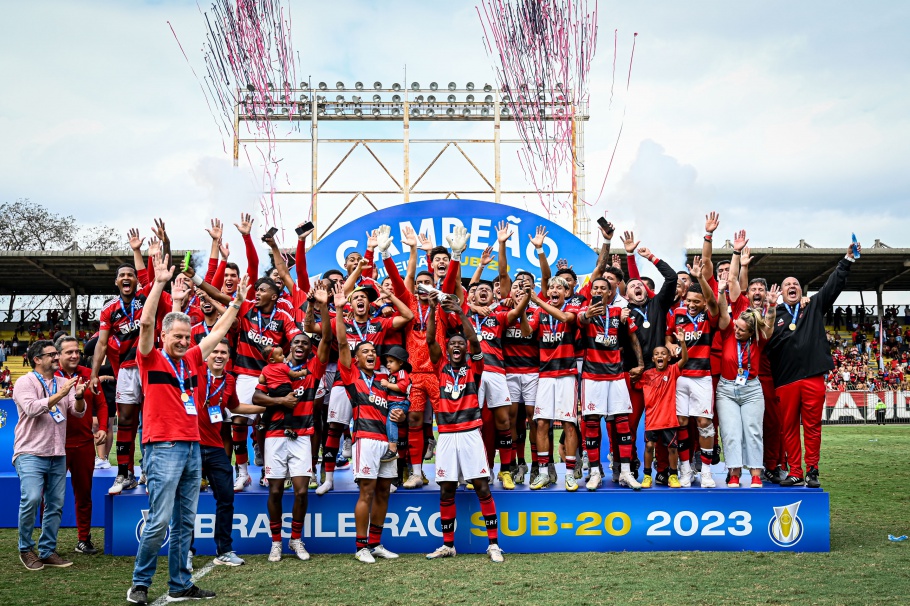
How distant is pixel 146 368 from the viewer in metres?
6.13

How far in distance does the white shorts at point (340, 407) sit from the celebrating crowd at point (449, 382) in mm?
26

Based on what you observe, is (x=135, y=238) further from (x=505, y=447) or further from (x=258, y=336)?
(x=505, y=447)

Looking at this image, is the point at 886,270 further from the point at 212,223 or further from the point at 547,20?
the point at 212,223

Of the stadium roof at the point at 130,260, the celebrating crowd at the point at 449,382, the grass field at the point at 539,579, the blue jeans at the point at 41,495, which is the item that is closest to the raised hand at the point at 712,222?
the celebrating crowd at the point at 449,382

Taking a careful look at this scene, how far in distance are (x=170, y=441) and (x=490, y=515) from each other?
3.10 m

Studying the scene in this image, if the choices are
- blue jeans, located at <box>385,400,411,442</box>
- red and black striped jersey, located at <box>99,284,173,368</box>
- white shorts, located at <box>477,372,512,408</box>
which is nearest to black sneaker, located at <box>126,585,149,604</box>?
blue jeans, located at <box>385,400,411,442</box>

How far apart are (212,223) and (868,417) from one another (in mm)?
24916

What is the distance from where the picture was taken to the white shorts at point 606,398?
8.44 meters

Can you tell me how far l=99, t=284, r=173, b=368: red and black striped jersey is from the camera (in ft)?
27.5

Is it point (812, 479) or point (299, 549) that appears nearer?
point (299, 549)

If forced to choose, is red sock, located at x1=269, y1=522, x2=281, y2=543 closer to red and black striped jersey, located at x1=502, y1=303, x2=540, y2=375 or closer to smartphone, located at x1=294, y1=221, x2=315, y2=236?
red and black striped jersey, located at x1=502, y1=303, x2=540, y2=375

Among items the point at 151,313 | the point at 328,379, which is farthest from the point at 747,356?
the point at 151,313

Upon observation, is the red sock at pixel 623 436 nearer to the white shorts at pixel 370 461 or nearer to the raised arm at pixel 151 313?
the white shorts at pixel 370 461

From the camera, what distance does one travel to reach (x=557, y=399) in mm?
8617
